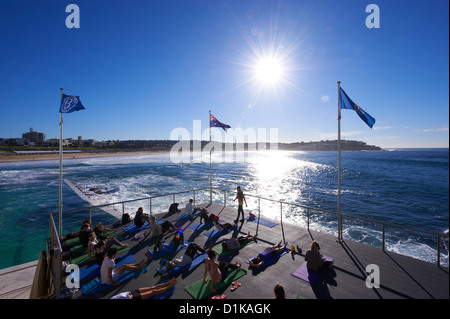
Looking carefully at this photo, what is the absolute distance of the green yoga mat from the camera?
6.01 m

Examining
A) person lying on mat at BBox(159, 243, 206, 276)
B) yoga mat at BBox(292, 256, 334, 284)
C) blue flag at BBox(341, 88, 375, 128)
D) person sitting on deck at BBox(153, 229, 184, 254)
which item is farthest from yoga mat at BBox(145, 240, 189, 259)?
blue flag at BBox(341, 88, 375, 128)

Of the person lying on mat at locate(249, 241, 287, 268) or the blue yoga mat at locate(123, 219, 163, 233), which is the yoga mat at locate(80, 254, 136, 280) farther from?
the person lying on mat at locate(249, 241, 287, 268)

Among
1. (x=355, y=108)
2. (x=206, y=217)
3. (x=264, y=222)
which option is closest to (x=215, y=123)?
(x=206, y=217)

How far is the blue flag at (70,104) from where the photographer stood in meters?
9.40

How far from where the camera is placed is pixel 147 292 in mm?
5887

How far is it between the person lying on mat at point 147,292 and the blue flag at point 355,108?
9250 mm

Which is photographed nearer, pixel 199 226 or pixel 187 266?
pixel 187 266

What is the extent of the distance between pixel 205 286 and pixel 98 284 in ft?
10.9

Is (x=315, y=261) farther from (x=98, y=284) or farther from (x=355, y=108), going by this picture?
(x=98, y=284)

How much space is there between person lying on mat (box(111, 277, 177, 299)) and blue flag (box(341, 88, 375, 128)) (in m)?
9.25
